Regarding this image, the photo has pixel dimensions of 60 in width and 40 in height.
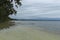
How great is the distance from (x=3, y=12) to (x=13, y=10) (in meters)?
1.25

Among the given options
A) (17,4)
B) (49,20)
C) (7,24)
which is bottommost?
(49,20)

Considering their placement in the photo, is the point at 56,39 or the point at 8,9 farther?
the point at 8,9

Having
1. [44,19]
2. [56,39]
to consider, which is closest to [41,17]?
[44,19]

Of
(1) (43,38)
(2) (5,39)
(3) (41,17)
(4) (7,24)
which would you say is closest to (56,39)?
(1) (43,38)

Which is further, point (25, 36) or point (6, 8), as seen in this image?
point (6, 8)

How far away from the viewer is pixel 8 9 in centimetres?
2008

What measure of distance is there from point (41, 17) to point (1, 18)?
7.91 meters

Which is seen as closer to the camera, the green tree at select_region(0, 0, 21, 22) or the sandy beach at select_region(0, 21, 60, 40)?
the sandy beach at select_region(0, 21, 60, 40)

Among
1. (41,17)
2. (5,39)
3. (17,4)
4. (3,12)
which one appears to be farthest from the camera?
(41,17)

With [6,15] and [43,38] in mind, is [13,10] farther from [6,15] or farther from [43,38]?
[43,38]

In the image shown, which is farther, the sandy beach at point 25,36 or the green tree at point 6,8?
the green tree at point 6,8

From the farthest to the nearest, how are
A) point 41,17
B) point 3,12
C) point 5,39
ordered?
1. point 41,17
2. point 3,12
3. point 5,39

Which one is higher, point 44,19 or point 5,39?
point 5,39

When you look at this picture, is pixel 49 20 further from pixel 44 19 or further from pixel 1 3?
pixel 1 3
